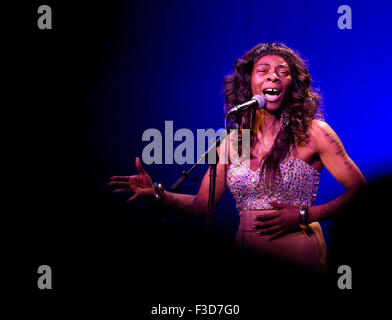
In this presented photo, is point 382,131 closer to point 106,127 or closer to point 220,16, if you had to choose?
point 220,16

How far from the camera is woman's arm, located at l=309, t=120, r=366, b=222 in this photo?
205 cm

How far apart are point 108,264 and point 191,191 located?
71 centimetres

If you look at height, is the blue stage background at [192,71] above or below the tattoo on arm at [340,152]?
above

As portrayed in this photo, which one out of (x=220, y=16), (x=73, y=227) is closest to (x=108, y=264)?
(x=73, y=227)

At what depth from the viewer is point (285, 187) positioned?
219cm

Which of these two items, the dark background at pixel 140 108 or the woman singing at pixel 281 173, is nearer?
the woman singing at pixel 281 173

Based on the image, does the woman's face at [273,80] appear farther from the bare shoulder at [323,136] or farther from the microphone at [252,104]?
the microphone at [252,104]

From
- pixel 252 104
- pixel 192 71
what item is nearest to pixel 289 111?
pixel 252 104

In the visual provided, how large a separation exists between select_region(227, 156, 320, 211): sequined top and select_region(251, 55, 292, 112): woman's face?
32 centimetres

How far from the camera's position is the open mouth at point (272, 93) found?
227 centimetres

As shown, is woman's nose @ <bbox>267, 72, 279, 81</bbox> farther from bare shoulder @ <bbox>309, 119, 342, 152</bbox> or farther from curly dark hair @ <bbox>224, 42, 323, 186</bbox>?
bare shoulder @ <bbox>309, 119, 342, 152</bbox>

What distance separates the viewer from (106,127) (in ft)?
9.54

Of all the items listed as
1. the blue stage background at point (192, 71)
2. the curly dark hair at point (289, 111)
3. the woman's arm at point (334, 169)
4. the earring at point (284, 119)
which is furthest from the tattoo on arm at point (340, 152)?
the blue stage background at point (192, 71)

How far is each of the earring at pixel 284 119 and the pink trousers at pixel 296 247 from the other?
0.47 metres
